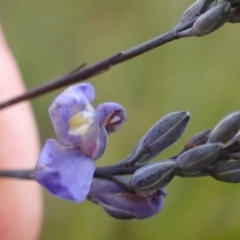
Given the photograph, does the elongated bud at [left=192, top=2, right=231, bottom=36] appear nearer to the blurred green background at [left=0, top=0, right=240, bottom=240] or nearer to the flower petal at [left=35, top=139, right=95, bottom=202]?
the flower petal at [left=35, top=139, right=95, bottom=202]

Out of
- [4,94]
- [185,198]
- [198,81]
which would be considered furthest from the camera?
[198,81]

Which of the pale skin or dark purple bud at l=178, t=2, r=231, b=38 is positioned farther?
the pale skin

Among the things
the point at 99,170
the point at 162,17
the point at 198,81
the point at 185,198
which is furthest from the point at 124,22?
the point at 99,170

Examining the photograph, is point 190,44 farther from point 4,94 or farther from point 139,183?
point 139,183

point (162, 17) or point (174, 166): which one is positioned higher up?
point (162, 17)

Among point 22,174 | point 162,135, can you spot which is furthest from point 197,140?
point 22,174

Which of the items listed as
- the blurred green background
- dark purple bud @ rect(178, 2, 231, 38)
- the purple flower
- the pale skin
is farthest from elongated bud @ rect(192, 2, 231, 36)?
the blurred green background
